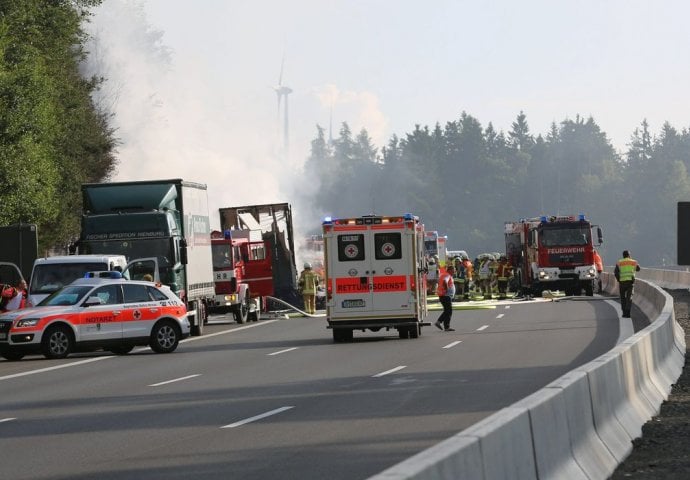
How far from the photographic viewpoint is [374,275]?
3192 centimetres

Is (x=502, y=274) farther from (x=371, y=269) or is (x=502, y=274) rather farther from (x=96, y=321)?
(x=96, y=321)

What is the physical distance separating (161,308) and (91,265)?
3.87 meters

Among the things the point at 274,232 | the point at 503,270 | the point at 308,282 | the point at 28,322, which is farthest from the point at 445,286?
the point at 503,270

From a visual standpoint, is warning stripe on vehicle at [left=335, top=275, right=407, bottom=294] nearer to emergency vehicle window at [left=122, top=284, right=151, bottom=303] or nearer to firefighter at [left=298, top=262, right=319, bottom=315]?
emergency vehicle window at [left=122, top=284, right=151, bottom=303]

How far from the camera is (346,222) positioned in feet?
106

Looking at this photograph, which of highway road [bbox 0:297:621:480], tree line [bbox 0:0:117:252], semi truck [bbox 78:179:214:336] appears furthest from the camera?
tree line [bbox 0:0:117:252]

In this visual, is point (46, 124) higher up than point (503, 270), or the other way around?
point (46, 124)

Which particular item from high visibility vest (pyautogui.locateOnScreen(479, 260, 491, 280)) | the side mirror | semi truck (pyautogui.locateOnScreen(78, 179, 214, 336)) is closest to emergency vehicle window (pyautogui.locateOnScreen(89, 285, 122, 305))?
semi truck (pyautogui.locateOnScreen(78, 179, 214, 336))

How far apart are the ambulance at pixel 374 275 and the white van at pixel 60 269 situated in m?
4.66

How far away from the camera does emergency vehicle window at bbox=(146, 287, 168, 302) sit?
95.7 ft

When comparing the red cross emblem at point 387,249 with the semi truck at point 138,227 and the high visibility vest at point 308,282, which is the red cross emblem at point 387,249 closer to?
the semi truck at point 138,227

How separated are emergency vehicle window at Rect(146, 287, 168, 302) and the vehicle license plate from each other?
4.26 m

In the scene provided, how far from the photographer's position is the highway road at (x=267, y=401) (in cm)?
1231

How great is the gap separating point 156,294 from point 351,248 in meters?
5.03
